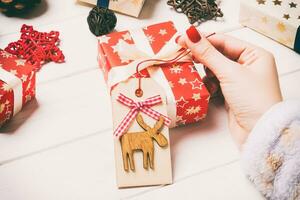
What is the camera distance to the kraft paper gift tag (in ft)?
2.34

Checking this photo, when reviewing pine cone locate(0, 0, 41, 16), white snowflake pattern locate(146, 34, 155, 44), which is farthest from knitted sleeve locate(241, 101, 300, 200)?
pine cone locate(0, 0, 41, 16)

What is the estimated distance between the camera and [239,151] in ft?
2.54

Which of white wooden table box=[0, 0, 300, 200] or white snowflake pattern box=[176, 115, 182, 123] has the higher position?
white snowflake pattern box=[176, 115, 182, 123]

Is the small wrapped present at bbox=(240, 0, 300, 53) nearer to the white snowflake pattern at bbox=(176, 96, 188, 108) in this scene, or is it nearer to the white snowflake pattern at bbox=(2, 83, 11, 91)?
the white snowflake pattern at bbox=(176, 96, 188, 108)

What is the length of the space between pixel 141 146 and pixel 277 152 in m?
0.22

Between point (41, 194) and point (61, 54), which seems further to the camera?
point (61, 54)

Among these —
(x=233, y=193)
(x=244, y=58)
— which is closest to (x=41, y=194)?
(x=233, y=193)

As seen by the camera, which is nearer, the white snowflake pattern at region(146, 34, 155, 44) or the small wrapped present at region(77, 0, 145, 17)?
the white snowflake pattern at region(146, 34, 155, 44)

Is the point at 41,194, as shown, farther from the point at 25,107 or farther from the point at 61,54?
the point at 61,54

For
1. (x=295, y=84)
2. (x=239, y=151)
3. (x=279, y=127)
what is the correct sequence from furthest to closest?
1. (x=295, y=84)
2. (x=239, y=151)
3. (x=279, y=127)

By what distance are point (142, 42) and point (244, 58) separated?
0.64ft

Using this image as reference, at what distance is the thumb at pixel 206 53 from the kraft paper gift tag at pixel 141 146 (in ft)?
0.33

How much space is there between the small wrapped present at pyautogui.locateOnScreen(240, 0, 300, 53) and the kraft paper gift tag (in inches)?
13.1

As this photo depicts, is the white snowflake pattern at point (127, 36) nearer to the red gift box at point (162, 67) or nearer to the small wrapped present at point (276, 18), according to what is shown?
the red gift box at point (162, 67)
